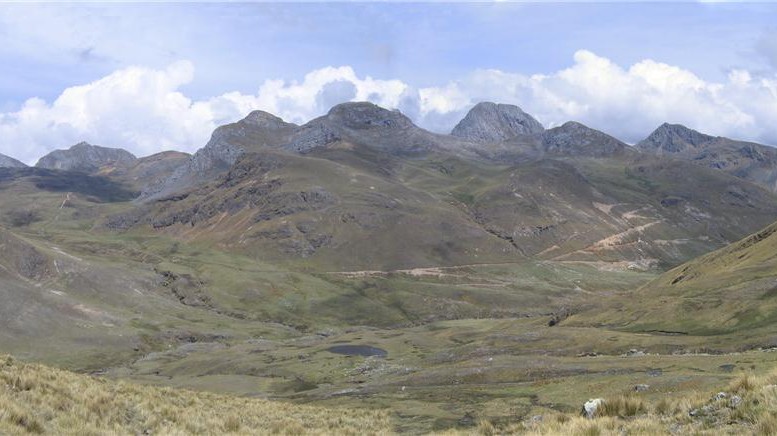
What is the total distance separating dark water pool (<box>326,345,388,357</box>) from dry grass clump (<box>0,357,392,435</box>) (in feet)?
365

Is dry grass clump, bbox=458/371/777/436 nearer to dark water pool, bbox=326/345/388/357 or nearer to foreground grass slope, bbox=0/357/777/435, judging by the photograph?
foreground grass slope, bbox=0/357/777/435

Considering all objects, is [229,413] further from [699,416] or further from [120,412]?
[699,416]

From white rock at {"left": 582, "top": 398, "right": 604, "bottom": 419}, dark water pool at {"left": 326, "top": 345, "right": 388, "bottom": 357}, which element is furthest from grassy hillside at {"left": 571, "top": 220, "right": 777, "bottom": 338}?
white rock at {"left": 582, "top": 398, "right": 604, "bottom": 419}

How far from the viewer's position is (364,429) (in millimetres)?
39750

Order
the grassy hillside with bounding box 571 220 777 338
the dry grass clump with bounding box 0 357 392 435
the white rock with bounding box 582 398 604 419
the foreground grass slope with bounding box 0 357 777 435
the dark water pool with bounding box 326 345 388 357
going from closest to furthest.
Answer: the foreground grass slope with bounding box 0 357 777 435 → the dry grass clump with bounding box 0 357 392 435 → the white rock with bounding box 582 398 604 419 → the grassy hillside with bounding box 571 220 777 338 → the dark water pool with bounding box 326 345 388 357

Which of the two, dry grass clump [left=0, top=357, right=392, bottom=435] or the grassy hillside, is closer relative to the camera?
dry grass clump [left=0, top=357, right=392, bottom=435]

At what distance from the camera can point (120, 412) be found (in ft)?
93.2

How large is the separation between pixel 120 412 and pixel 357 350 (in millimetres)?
133037

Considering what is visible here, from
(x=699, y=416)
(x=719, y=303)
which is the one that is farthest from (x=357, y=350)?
(x=699, y=416)

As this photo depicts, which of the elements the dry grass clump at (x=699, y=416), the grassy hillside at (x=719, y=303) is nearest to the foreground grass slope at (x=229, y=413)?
the dry grass clump at (x=699, y=416)

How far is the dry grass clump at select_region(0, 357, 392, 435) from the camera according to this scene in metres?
23.2

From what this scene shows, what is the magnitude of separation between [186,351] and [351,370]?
235 ft

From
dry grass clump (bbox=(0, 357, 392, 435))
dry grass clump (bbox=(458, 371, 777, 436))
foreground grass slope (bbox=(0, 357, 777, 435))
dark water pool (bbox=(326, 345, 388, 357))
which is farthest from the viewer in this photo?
dark water pool (bbox=(326, 345, 388, 357))

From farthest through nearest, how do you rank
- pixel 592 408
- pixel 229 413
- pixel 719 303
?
pixel 719 303, pixel 229 413, pixel 592 408
